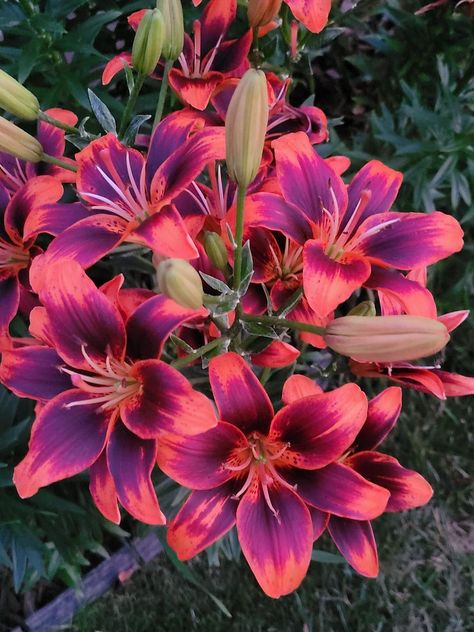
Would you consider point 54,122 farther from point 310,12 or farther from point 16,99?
point 310,12

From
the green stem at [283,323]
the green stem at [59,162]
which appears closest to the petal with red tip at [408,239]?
the green stem at [283,323]

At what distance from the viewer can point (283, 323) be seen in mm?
636

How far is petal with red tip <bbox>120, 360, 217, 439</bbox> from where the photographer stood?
0.57 m

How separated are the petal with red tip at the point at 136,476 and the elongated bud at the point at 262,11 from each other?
1.77 feet

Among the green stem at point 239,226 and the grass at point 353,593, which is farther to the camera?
the grass at point 353,593

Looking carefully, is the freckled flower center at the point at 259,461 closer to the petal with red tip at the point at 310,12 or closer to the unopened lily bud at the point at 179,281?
the unopened lily bud at the point at 179,281

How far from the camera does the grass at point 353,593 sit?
4.75 feet

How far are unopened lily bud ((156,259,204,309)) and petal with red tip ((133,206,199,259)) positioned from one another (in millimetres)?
36

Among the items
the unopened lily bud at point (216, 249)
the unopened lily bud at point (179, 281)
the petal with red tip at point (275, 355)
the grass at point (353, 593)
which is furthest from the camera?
the grass at point (353, 593)

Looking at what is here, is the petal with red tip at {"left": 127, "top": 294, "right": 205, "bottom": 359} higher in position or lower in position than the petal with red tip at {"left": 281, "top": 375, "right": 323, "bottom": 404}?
higher

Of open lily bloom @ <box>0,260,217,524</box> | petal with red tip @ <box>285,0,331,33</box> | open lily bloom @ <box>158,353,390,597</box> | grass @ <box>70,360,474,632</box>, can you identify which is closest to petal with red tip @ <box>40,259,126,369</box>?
open lily bloom @ <box>0,260,217,524</box>

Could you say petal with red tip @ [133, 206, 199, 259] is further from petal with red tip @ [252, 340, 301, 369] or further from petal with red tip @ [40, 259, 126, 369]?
petal with red tip @ [252, 340, 301, 369]

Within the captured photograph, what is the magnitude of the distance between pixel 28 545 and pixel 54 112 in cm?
68

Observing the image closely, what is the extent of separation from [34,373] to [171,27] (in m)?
0.39
